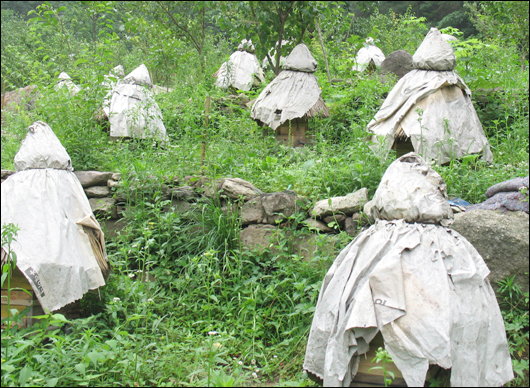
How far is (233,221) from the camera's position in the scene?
3842 mm

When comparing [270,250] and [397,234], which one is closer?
[397,234]

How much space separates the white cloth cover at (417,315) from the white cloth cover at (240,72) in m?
7.06

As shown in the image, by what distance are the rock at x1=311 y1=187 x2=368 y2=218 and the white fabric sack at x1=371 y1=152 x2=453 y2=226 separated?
120 centimetres

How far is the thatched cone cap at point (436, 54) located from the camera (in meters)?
4.37

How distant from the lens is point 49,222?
9.88 ft

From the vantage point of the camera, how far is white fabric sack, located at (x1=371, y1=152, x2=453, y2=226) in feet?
7.27

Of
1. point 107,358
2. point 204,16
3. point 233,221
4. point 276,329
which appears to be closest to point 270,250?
point 233,221

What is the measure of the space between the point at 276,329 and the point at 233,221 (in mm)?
1075

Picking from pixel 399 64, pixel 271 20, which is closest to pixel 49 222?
pixel 271 20

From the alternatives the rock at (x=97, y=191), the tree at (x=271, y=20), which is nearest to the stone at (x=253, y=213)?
the rock at (x=97, y=191)

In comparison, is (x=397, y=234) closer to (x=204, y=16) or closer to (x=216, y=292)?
(x=216, y=292)

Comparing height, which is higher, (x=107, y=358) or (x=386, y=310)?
(x=386, y=310)

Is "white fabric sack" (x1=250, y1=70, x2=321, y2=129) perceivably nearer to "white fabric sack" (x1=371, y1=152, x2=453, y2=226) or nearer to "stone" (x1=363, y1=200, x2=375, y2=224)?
"stone" (x1=363, y1=200, x2=375, y2=224)

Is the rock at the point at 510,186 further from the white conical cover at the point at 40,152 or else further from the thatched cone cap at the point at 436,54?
the white conical cover at the point at 40,152
